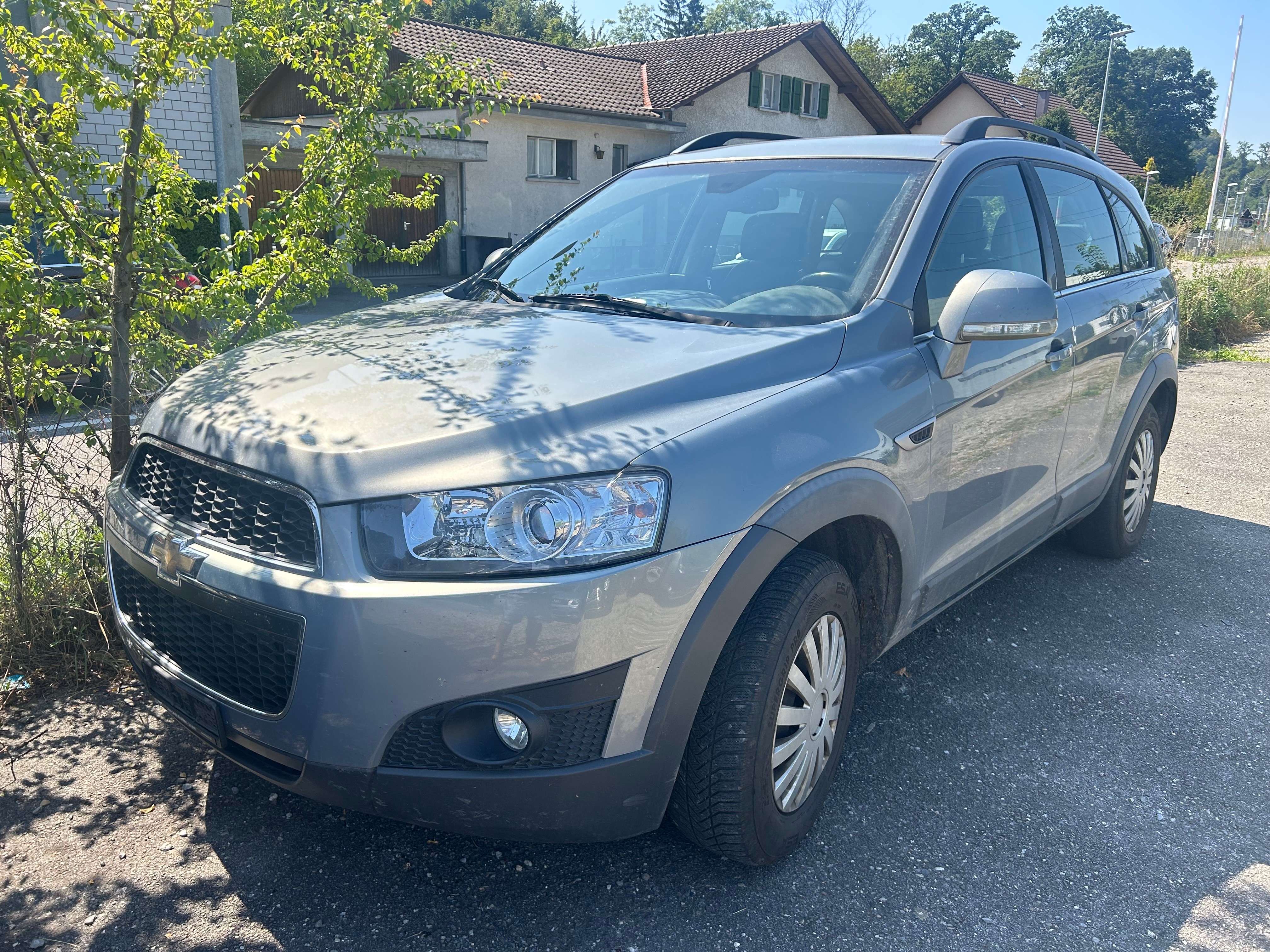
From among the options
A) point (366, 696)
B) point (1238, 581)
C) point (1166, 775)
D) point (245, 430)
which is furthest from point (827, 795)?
point (1238, 581)

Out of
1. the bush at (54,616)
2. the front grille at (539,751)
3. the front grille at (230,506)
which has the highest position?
the front grille at (230,506)

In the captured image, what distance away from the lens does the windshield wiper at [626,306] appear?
3.09 meters

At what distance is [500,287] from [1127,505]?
3.31 m

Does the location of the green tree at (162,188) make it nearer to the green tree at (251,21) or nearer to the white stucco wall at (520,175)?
the green tree at (251,21)

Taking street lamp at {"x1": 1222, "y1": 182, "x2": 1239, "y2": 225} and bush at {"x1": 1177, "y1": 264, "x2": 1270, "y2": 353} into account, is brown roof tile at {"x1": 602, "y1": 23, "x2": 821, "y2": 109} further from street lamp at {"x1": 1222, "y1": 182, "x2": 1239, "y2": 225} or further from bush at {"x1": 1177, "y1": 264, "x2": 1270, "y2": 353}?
bush at {"x1": 1177, "y1": 264, "x2": 1270, "y2": 353}

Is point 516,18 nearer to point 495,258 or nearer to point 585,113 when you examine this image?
point 585,113

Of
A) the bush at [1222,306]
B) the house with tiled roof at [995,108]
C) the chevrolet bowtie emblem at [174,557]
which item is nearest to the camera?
the chevrolet bowtie emblem at [174,557]

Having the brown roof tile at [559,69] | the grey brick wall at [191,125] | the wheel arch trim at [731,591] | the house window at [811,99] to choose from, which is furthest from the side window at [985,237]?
the house window at [811,99]

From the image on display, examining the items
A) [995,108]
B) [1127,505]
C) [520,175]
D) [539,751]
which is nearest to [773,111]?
[520,175]

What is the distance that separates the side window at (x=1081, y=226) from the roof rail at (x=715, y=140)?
3.60 ft

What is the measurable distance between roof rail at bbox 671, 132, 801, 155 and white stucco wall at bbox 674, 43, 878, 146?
84.2 feet

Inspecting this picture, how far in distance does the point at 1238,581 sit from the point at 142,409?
5.05 metres

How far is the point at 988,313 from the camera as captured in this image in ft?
9.85

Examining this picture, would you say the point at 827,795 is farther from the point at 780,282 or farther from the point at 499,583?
the point at 780,282
